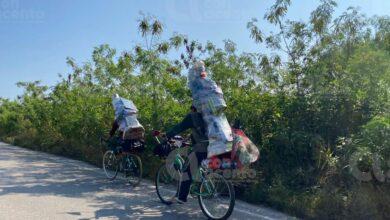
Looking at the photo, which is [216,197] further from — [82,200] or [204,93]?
[82,200]

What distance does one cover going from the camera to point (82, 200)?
7.41 metres

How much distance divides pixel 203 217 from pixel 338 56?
4.74m

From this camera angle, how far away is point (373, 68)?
730 cm

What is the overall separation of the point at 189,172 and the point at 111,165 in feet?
12.2

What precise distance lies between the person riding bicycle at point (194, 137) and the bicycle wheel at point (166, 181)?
1.55 ft

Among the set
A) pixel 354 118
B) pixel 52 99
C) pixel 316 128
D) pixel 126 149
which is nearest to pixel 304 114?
pixel 316 128

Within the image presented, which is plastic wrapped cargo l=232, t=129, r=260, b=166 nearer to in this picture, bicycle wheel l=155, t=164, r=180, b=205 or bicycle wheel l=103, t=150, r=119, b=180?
bicycle wheel l=155, t=164, r=180, b=205

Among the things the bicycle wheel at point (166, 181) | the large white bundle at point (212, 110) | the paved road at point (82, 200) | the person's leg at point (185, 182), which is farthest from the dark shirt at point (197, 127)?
the paved road at point (82, 200)

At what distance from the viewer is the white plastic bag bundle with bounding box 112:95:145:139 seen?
906 cm

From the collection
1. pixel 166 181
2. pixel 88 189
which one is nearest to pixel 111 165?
pixel 88 189

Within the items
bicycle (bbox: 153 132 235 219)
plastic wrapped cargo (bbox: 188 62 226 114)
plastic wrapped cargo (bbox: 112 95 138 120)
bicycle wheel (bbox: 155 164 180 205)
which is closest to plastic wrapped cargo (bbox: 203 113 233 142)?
plastic wrapped cargo (bbox: 188 62 226 114)

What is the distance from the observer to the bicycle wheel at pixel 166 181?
286 inches

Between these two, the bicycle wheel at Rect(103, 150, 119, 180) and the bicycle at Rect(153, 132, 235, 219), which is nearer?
the bicycle at Rect(153, 132, 235, 219)

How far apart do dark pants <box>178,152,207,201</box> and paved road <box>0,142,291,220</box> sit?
1.05ft
